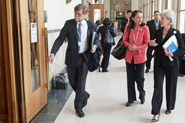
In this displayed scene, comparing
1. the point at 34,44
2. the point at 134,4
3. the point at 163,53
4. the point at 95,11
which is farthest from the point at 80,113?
the point at 134,4

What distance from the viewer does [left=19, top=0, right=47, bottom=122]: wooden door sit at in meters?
3.23

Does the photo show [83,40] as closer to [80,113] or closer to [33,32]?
[33,32]

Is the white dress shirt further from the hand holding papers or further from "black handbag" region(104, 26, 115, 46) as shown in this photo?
"black handbag" region(104, 26, 115, 46)

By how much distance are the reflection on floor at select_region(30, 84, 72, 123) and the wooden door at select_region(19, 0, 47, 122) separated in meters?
0.08

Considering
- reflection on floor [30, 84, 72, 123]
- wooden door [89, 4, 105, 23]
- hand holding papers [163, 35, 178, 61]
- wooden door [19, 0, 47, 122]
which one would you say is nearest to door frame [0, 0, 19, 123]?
wooden door [19, 0, 47, 122]

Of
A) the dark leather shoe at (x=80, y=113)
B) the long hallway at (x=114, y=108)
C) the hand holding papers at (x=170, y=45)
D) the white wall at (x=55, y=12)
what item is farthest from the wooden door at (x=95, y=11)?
the hand holding papers at (x=170, y=45)

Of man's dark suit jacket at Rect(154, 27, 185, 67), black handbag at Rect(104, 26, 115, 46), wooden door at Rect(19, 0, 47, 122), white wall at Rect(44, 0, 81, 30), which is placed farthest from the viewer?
black handbag at Rect(104, 26, 115, 46)

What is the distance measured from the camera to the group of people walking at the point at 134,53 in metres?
3.37

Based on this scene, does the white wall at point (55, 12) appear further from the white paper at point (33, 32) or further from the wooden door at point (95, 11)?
the wooden door at point (95, 11)

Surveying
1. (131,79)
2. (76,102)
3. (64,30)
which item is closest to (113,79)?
(131,79)

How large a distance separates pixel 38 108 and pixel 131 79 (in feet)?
5.33

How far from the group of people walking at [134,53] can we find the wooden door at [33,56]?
339 millimetres

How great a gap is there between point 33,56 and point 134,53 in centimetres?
163

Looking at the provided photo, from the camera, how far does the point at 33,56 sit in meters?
3.66
